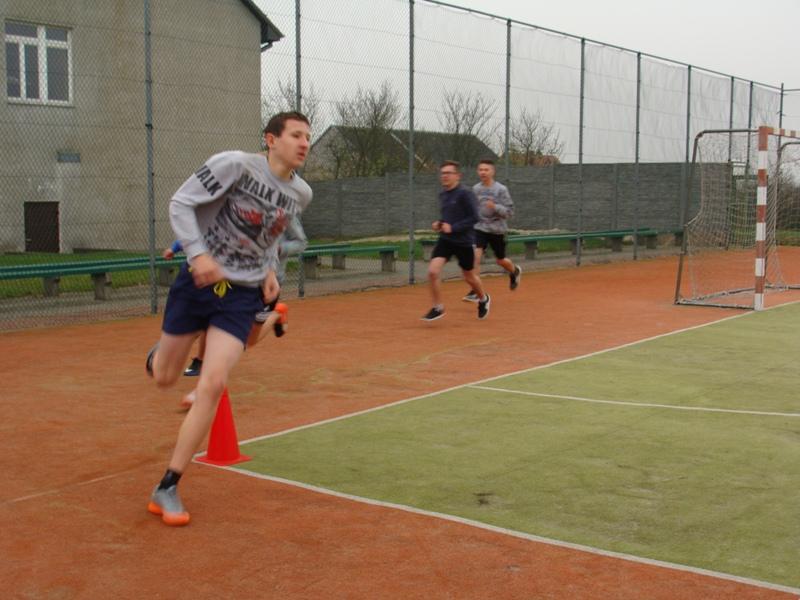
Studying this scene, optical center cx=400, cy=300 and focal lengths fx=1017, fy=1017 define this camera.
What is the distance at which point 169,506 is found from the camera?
4.79 meters

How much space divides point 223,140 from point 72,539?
14.7 m

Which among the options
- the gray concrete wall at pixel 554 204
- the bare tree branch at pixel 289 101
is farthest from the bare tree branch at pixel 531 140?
the bare tree branch at pixel 289 101

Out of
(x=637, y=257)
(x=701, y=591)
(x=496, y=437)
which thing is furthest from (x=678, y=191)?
(x=701, y=591)

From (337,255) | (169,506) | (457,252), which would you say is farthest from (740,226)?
(169,506)

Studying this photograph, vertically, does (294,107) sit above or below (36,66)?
below

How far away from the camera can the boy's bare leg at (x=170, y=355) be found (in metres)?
5.35

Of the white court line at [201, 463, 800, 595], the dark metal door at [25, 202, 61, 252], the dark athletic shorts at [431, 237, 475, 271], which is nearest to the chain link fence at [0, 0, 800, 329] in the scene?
the dark metal door at [25, 202, 61, 252]

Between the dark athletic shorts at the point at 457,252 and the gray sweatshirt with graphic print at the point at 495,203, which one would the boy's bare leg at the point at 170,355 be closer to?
the dark athletic shorts at the point at 457,252

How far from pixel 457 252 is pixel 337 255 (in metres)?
6.93

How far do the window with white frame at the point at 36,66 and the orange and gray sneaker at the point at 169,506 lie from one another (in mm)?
10887

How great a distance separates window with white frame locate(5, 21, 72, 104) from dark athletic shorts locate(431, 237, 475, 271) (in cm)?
641

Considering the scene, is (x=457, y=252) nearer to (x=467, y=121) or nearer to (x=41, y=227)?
(x=41, y=227)

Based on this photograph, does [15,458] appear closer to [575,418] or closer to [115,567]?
[115,567]

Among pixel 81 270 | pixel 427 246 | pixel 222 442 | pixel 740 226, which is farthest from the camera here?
pixel 427 246
